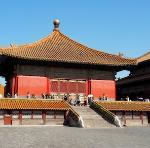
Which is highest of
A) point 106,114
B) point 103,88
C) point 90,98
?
point 103,88

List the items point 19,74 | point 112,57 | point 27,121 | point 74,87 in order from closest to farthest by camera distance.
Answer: point 27,121
point 19,74
point 74,87
point 112,57

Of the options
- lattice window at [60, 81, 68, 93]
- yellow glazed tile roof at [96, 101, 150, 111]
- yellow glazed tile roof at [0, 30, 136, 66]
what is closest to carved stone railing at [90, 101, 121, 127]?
yellow glazed tile roof at [96, 101, 150, 111]

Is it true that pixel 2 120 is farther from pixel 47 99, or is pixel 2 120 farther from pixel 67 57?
pixel 67 57

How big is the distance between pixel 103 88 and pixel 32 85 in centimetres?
794

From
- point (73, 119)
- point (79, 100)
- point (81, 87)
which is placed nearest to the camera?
point (73, 119)

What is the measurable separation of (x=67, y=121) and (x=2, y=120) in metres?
5.74

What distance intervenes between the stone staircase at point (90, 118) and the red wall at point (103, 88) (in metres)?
5.16

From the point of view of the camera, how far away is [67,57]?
39.4 meters

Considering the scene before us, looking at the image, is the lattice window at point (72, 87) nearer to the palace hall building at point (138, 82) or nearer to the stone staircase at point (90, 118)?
the stone staircase at point (90, 118)

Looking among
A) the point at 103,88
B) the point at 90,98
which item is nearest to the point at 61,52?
the point at 103,88

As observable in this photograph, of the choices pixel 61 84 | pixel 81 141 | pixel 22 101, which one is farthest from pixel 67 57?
pixel 81 141

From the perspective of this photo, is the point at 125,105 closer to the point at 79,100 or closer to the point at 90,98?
the point at 90,98

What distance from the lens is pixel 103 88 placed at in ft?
133

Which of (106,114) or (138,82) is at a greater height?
(138,82)
